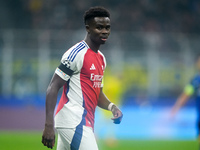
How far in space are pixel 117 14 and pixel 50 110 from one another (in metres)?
20.5

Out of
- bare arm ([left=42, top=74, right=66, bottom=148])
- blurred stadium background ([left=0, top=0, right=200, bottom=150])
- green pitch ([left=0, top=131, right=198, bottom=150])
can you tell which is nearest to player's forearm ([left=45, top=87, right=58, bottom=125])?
bare arm ([left=42, top=74, right=66, bottom=148])

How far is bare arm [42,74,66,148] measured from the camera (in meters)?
4.30

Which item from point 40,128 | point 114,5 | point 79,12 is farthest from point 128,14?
point 40,128

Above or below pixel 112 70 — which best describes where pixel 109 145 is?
below

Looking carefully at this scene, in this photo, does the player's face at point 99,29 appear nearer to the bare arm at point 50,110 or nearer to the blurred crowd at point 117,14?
the bare arm at point 50,110

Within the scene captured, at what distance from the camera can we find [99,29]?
4.80 metres

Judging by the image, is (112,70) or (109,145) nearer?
(109,145)

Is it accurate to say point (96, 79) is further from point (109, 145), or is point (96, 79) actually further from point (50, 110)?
point (109, 145)

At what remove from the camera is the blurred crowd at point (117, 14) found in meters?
23.5

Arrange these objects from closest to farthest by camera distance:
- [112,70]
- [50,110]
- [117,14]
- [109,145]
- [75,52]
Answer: [50,110] → [75,52] → [109,145] → [112,70] → [117,14]

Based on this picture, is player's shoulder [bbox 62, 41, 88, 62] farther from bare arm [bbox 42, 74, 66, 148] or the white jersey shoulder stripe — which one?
bare arm [bbox 42, 74, 66, 148]

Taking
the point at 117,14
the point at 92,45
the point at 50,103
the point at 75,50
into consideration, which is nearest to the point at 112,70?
the point at 117,14

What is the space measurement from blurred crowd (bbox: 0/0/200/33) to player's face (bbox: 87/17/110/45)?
17643mm

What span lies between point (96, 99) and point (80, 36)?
1365 cm
